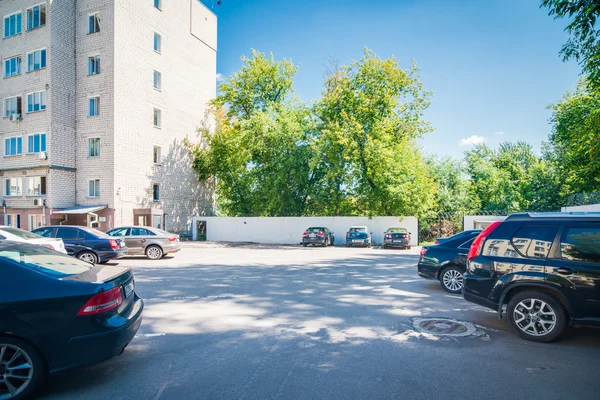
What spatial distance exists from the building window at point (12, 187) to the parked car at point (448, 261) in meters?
32.5

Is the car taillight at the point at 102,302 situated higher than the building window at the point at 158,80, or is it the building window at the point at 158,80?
the building window at the point at 158,80

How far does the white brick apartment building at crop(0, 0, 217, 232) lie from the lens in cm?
2823

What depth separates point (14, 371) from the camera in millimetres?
3713

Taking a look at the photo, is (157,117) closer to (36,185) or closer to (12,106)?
(36,185)

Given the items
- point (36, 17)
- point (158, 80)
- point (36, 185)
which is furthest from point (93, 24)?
point (36, 185)

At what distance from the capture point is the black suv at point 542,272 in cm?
522

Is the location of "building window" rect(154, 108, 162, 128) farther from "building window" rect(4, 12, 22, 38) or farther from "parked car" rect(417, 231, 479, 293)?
"parked car" rect(417, 231, 479, 293)

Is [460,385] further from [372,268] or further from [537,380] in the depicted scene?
[372,268]

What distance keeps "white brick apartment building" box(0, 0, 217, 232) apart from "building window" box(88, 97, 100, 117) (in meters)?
0.08

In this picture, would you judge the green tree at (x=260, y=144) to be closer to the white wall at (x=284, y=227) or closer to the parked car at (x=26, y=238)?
the white wall at (x=284, y=227)

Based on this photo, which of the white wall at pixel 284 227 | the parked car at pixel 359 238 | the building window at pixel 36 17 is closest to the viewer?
the parked car at pixel 359 238

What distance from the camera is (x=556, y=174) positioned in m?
39.1

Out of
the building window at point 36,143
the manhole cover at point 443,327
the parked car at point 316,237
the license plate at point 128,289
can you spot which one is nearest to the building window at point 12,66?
the building window at point 36,143

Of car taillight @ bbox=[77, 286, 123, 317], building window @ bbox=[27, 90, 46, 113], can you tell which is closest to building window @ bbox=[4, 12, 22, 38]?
building window @ bbox=[27, 90, 46, 113]
